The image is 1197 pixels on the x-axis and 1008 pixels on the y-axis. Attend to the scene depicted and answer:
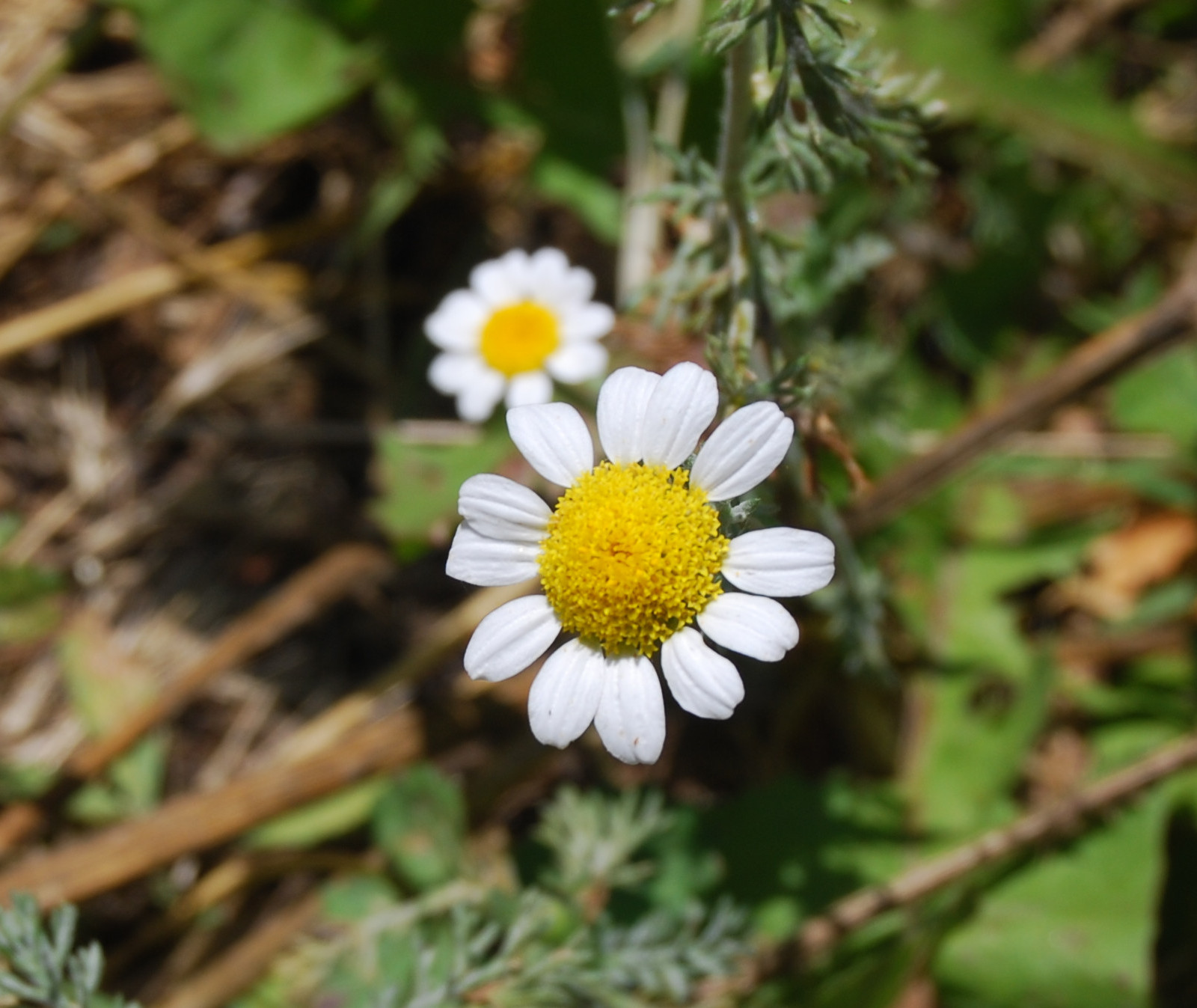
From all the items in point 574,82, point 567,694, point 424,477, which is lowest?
point 567,694

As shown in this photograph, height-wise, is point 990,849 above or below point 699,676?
below

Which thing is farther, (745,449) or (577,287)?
(577,287)

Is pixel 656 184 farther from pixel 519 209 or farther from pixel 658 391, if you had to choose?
pixel 658 391

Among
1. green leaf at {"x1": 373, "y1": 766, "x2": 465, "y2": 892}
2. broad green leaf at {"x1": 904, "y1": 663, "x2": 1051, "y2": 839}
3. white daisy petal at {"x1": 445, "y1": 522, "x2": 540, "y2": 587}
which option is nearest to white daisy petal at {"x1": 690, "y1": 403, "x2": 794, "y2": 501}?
white daisy petal at {"x1": 445, "y1": 522, "x2": 540, "y2": 587}

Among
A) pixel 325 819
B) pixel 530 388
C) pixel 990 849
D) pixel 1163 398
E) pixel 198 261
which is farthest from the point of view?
pixel 198 261

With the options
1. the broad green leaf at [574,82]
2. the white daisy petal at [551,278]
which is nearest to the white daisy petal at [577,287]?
the white daisy petal at [551,278]

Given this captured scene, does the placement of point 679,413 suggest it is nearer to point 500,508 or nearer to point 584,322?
point 500,508

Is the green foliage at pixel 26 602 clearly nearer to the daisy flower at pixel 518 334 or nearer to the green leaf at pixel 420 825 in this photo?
the green leaf at pixel 420 825

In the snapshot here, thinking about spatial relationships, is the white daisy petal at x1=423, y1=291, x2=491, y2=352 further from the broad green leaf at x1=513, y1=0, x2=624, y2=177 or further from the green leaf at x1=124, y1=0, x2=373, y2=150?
the green leaf at x1=124, y1=0, x2=373, y2=150

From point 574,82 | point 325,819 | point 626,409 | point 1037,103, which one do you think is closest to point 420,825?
point 325,819
